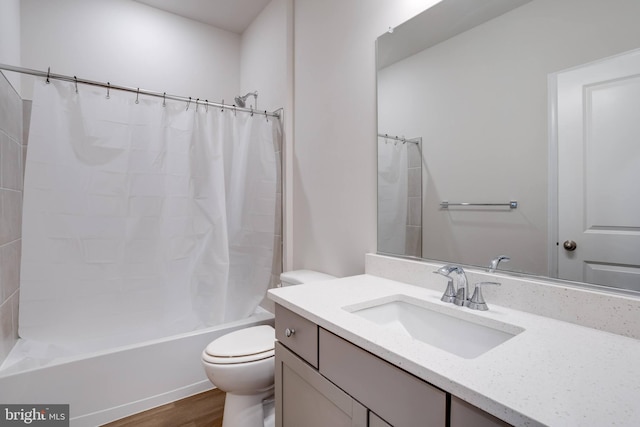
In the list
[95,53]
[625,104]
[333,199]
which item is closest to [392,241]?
[333,199]

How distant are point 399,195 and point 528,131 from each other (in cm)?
55

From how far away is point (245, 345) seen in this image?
1.48m

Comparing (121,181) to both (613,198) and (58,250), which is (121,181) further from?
(613,198)

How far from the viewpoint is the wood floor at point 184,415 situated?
156cm

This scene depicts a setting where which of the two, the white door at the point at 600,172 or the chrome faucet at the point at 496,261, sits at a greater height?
the white door at the point at 600,172

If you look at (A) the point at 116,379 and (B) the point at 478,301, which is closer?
(B) the point at 478,301

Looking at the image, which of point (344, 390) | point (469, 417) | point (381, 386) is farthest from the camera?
point (344, 390)

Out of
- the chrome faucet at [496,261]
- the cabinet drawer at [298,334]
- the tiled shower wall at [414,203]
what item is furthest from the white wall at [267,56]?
the chrome faucet at [496,261]

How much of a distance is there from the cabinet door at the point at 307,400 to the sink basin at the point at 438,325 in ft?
0.76

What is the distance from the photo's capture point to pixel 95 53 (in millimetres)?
2266

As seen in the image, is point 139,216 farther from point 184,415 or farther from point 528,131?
point 528,131

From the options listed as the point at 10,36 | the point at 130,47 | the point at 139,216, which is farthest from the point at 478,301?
the point at 130,47

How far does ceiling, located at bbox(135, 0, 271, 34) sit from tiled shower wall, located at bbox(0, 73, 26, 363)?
4.34ft

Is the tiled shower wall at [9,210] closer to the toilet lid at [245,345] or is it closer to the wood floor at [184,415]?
the wood floor at [184,415]
